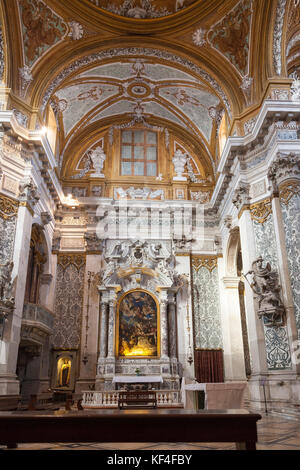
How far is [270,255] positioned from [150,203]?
7.07 metres

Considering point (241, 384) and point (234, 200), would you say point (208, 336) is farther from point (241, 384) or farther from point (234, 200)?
point (241, 384)

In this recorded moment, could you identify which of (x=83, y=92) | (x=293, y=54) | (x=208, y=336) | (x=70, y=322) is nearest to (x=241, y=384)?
(x=208, y=336)

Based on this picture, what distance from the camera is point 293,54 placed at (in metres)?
13.7

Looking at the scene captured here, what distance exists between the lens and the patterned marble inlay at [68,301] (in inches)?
583

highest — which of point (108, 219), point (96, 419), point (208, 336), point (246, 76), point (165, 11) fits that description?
point (165, 11)

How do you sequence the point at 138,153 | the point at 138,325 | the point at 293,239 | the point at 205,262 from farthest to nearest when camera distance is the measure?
the point at 138,153, the point at 205,262, the point at 138,325, the point at 293,239

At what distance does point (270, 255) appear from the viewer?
10867mm

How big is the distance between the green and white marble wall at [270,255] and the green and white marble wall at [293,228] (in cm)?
57

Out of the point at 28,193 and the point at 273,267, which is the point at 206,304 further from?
the point at 28,193

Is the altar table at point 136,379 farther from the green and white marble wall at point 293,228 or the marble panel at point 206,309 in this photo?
the green and white marble wall at point 293,228

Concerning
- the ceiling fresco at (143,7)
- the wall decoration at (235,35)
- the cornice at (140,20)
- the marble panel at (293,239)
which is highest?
the ceiling fresco at (143,7)

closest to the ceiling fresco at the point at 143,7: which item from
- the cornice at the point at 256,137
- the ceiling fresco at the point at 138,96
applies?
the ceiling fresco at the point at 138,96

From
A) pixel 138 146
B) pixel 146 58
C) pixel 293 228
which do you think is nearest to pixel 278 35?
pixel 146 58
